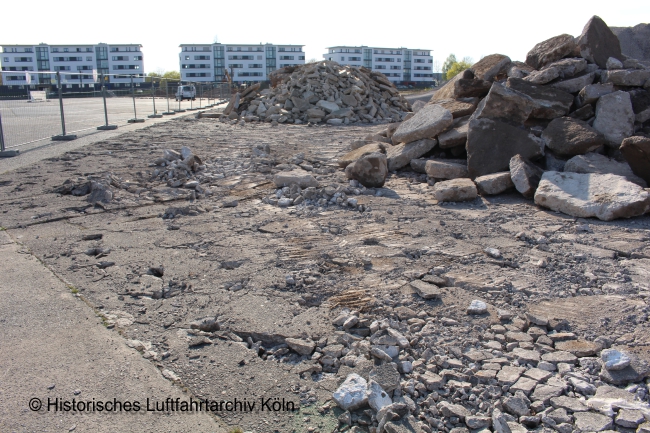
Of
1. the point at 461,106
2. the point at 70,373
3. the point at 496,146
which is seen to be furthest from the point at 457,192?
the point at 70,373

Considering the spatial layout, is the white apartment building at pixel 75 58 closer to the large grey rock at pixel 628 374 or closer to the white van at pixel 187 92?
the white van at pixel 187 92

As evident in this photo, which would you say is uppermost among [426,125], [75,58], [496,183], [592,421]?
[75,58]

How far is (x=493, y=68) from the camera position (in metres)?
9.13

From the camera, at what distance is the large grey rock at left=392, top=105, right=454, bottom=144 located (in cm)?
789

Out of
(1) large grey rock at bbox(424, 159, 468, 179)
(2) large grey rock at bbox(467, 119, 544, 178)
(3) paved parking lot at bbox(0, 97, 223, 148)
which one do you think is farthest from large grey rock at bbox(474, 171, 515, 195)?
(3) paved parking lot at bbox(0, 97, 223, 148)

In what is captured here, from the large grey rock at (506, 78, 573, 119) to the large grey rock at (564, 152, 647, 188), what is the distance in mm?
1115

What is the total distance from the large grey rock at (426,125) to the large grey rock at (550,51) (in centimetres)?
219

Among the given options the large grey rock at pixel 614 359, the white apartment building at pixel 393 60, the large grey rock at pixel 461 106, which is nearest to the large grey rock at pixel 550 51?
the large grey rock at pixel 461 106

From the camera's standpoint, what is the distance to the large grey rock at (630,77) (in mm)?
7316

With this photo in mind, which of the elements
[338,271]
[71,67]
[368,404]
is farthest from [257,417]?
[71,67]

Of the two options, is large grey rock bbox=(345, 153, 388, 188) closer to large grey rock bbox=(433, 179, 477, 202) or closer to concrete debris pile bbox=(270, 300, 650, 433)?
large grey rock bbox=(433, 179, 477, 202)

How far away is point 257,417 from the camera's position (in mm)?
2438

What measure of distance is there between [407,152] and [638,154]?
335cm

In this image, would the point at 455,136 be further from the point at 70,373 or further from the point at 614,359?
the point at 70,373
